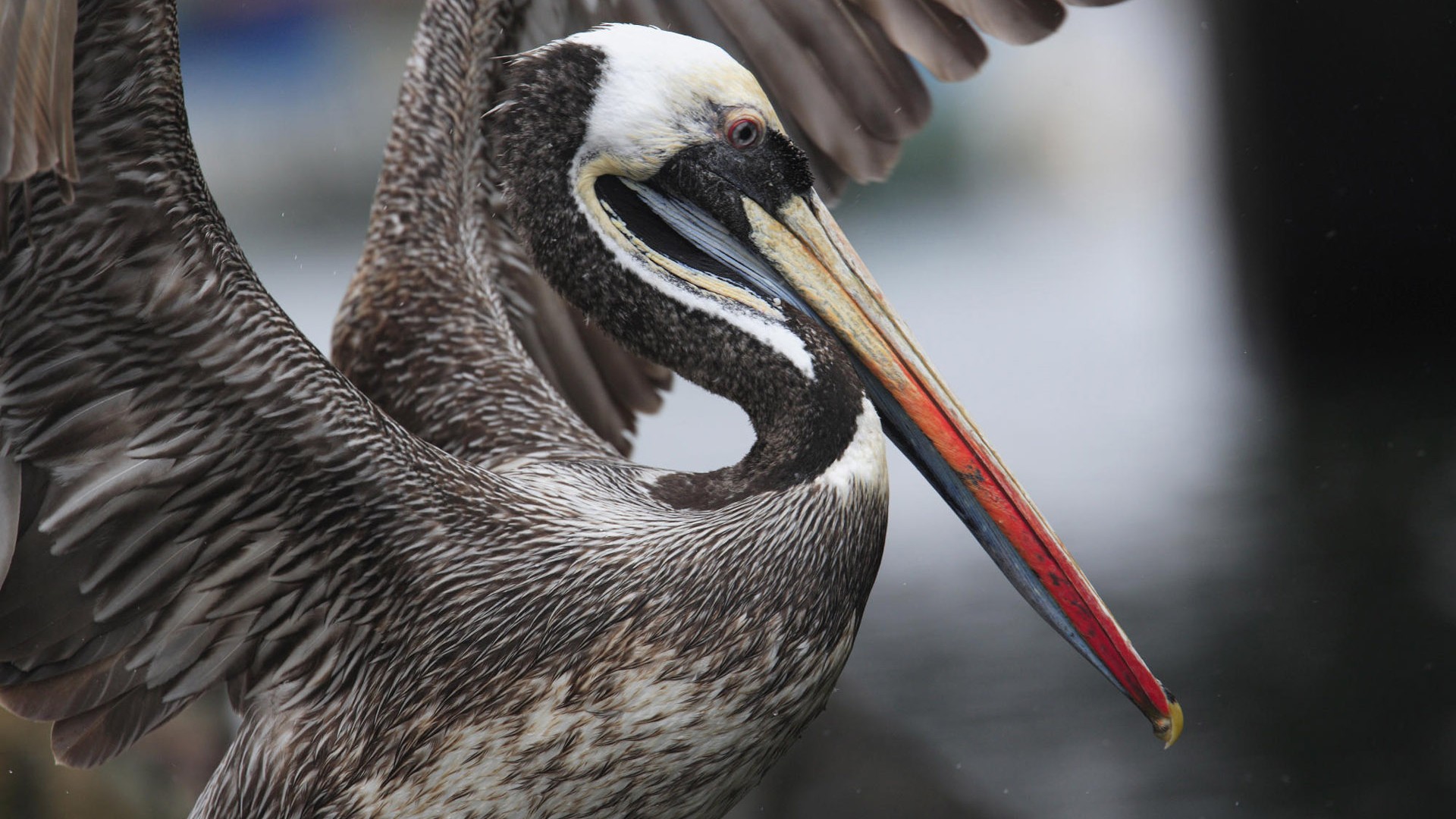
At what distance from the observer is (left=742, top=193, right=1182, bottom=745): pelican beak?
8.70 feet

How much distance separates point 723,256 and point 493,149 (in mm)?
673

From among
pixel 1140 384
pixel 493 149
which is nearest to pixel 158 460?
pixel 493 149

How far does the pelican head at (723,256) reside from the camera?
8.61ft

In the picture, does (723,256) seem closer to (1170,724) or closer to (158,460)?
(158,460)

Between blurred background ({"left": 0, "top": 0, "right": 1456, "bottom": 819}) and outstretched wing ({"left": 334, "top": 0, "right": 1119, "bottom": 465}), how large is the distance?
159 cm

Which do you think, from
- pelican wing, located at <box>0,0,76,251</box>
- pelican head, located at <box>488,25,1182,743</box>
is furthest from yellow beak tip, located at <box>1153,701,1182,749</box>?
pelican wing, located at <box>0,0,76,251</box>

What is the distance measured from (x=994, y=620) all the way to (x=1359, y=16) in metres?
4.84

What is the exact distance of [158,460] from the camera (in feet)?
7.69

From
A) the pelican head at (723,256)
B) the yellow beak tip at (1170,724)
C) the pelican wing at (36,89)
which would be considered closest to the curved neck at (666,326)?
the pelican head at (723,256)

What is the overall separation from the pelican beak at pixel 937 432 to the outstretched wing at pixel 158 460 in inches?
25.4

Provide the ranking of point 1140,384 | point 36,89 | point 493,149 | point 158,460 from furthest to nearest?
1. point 1140,384
2. point 493,149
3. point 158,460
4. point 36,89

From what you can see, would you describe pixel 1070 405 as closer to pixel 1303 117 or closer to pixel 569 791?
pixel 1303 117

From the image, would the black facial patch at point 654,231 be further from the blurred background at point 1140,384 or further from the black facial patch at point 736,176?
the blurred background at point 1140,384

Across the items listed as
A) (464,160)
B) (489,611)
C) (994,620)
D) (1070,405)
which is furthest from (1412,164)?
(489,611)
